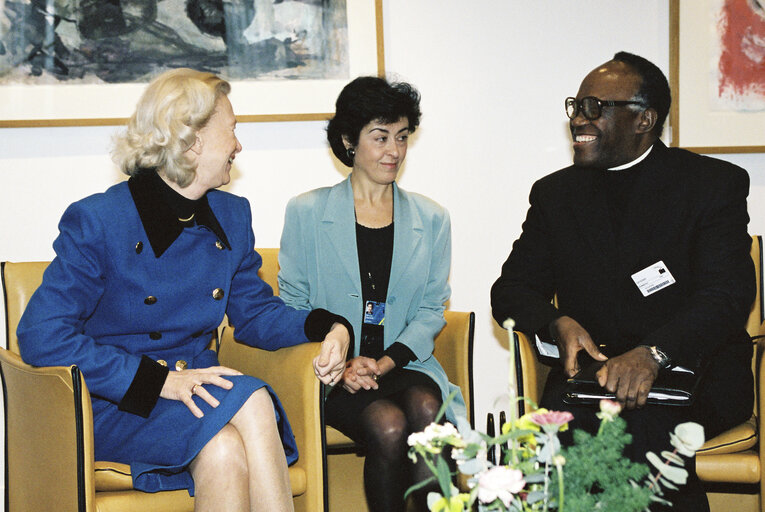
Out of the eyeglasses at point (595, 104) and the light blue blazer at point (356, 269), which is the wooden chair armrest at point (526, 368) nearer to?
the light blue blazer at point (356, 269)

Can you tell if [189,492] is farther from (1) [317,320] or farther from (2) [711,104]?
(2) [711,104]

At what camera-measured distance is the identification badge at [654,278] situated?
8.53ft

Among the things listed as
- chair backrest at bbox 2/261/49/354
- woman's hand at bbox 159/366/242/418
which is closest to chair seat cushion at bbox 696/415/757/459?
woman's hand at bbox 159/366/242/418

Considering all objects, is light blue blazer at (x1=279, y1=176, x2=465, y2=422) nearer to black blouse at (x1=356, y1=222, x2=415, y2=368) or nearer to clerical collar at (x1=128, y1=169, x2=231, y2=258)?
black blouse at (x1=356, y1=222, x2=415, y2=368)

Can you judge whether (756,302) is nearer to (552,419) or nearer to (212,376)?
(212,376)

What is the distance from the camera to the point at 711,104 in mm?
3592

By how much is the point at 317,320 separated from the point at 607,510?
148 centimetres

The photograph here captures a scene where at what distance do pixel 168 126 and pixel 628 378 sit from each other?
1524 mm

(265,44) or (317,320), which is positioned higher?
(265,44)

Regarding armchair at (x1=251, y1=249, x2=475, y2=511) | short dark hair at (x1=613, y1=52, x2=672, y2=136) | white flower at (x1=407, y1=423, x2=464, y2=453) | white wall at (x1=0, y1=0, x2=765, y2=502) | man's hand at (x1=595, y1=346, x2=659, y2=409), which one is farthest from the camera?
white wall at (x1=0, y1=0, x2=765, y2=502)

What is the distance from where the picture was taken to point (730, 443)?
2381 millimetres

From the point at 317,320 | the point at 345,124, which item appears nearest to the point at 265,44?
the point at 345,124

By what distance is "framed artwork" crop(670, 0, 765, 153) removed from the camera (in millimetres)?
3568

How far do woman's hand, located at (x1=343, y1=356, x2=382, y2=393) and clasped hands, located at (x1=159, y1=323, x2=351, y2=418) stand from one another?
24 centimetres
